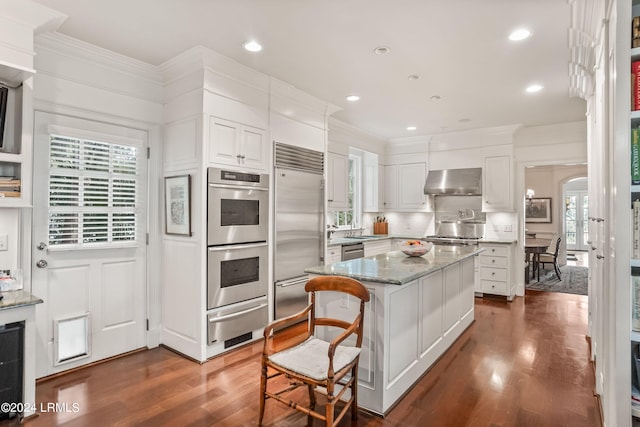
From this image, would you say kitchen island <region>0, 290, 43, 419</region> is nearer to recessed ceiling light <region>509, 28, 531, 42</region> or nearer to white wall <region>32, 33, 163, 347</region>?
white wall <region>32, 33, 163, 347</region>

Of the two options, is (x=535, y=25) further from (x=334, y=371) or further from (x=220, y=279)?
(x=220, y=279)

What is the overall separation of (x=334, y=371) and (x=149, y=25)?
9.16 ft

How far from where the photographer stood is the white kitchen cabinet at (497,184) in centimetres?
577

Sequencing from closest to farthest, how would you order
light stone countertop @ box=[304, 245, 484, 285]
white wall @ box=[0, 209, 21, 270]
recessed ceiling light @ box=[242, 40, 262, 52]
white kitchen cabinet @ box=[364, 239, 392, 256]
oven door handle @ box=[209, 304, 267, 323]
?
1. light stone countertop @ box=[304, 245, 484, 285]
2. white wall @ box=[0, 209, 21, 270]
3. recessed ceiling light @ box=[242, 40, 262, 52]
4. oven door handle @ box=[209, 304, 267, 323]
5. white kitchen cabinet @ box=[364, 239, 392, 256]

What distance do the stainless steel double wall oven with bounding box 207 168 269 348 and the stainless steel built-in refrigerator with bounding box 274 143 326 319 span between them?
0.20 metres

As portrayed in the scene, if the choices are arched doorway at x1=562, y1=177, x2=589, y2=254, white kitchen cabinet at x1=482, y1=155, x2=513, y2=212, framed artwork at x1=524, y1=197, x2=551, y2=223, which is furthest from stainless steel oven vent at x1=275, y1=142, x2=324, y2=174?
arched doorway at x1=562, y1=177, x2=589, y2=254

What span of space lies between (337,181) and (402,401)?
138 inches

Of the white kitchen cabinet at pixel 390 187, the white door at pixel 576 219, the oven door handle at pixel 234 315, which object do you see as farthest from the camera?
the white door at pixel 576 219

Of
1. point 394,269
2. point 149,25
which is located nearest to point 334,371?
point 394,269

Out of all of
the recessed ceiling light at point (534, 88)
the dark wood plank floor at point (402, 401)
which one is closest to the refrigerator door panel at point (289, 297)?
the dark wood plank floor at point (402, 401)

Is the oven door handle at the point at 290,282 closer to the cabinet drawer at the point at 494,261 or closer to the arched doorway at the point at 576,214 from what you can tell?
the cabinet drawer at the point at 494,261

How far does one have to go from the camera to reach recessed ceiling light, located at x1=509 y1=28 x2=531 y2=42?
272cm

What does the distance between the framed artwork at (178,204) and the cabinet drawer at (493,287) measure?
4672 millimetres

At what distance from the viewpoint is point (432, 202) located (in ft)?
21.7
